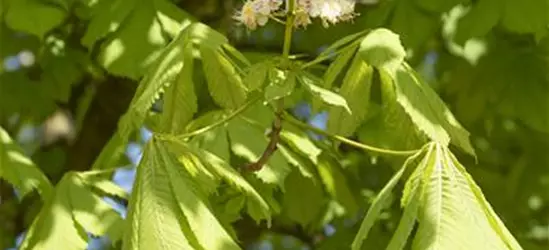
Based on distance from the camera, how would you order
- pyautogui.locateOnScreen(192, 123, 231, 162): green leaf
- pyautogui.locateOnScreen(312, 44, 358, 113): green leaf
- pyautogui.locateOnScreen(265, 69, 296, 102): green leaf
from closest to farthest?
pyautogui.locateOnScreen(265, 69, 296, 102): green leaf, pyautogui.locateOnScreen(312, 44, 358, 113): green leaf, pyautogui.locateOnScreen(192, 123, 231, 162): green leaf

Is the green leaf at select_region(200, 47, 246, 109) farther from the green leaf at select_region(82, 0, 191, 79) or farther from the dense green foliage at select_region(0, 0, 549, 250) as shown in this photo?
the green leaf at select_region(82, 0, 191, 79)

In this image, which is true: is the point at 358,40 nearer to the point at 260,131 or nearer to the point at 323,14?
the point at 323,14

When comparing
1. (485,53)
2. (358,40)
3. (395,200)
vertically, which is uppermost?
(358,40)

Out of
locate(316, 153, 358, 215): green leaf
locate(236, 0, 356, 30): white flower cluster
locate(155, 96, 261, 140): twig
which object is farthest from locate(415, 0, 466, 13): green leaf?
locate(155, 96, 261, 140): twig

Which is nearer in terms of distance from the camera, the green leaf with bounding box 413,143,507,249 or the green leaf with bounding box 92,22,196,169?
the green leaf with bounding box 413,143,507,249

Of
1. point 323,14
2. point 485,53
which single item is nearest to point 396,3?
point 485,53

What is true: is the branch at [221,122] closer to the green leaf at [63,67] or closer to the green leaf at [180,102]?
the green leaf at [180,102]
